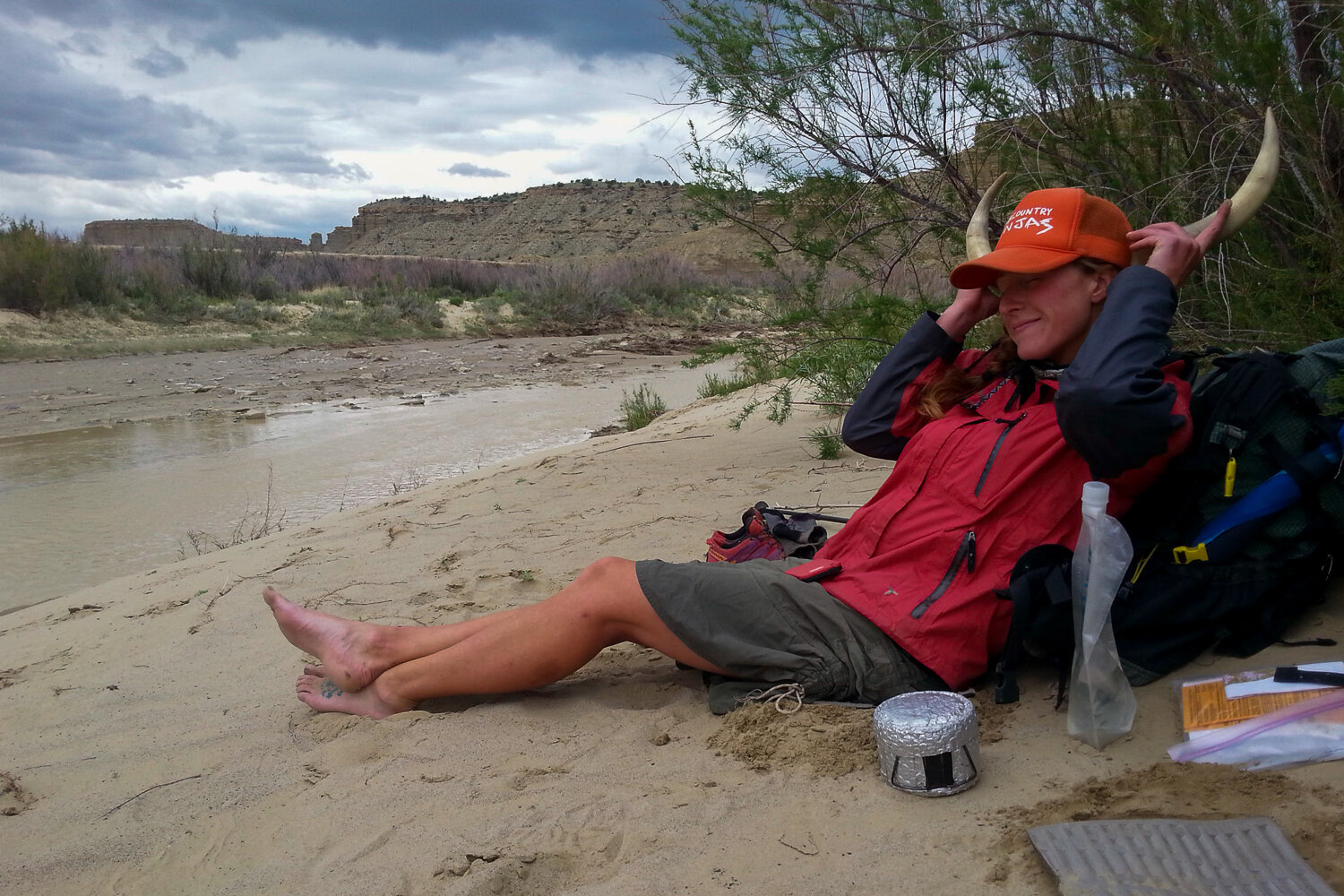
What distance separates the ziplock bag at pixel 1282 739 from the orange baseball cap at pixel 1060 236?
1067mm

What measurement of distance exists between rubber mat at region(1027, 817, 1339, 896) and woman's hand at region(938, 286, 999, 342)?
56.5 inches

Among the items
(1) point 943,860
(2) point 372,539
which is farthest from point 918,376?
(2) point 372,539

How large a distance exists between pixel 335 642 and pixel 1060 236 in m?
2.23

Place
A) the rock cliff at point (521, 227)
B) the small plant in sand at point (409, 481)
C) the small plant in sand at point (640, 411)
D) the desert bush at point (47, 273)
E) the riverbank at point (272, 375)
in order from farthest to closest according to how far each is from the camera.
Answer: the rock cliff at point (521, 227)
the desert bush at point (47, 273)
the riverbank at point (272, 375)
the small plant in sand at point (640, 411)
the small plant in sand at point (409, 481)

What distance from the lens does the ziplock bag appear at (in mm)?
2084

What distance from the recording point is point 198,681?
3.57 metres

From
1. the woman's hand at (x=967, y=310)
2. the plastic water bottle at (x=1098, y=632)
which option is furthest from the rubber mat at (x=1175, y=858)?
the woman's hand at (x=967, y=310)

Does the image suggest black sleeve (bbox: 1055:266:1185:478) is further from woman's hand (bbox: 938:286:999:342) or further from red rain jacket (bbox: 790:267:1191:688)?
woman's hand (bbox: 938:286:999:342)

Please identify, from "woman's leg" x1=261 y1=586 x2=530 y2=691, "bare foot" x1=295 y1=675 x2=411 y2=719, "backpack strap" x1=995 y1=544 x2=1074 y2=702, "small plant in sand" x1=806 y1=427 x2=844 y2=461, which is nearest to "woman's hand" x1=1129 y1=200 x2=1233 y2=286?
"backpack strap" x1=995 y1=544 x2=1074 y2=702

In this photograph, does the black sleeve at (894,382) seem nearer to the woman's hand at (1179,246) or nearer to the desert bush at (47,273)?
the woman's hand at (1179,246)

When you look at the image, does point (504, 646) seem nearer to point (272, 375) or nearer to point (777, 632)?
point (777, 632)

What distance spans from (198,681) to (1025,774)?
2677 millimetres

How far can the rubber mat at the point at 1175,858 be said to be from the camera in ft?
5.74

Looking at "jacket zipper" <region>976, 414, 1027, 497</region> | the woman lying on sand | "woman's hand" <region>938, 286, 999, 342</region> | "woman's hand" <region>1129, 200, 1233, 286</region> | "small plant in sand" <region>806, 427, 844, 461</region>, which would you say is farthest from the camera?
"small plant in sand" <region>806, 427, 844, 461</region>
